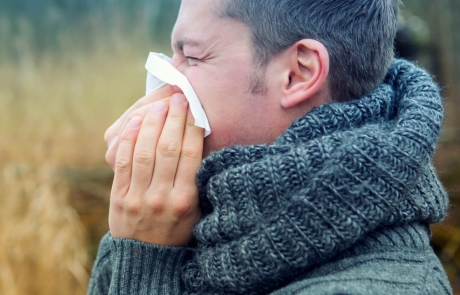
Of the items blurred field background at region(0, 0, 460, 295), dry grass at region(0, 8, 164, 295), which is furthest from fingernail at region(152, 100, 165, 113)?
blurred field background at region(0, 0, 460, 295)

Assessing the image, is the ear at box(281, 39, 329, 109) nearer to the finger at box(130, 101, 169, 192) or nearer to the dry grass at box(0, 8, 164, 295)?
the finger at box(130, 101, 169, 192)

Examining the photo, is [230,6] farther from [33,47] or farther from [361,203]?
[33,47]

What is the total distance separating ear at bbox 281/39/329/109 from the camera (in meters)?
1.48

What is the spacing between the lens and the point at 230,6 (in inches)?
60.4

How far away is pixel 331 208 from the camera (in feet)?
4.00

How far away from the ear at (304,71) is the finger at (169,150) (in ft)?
1.27

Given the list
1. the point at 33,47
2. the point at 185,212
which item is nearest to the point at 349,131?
the point at 185,212

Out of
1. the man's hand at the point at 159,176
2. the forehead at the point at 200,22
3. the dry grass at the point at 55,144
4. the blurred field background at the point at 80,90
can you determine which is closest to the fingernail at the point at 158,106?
the man's hand at the point at 159,176

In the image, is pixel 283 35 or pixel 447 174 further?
pixel 447 174

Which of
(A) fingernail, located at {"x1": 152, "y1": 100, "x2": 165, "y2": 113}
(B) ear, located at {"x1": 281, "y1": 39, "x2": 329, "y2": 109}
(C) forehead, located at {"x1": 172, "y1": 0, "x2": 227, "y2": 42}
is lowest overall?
(A) fingernail, located at {"x1": 152, "y1": 100, "x2": 165, "y2": 113}

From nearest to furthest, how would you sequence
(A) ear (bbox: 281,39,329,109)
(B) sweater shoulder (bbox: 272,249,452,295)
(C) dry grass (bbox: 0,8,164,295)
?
1. (B) sweater shoulder (bbox: 272,249,452,295)
2. (A) ear (bbox: 281,39,329,109)
3. (C) dry grass (bbox: 0,8,164,295)

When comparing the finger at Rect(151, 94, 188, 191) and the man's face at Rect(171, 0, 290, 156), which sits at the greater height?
the man's face at Rect(171, 0, 290, 156)

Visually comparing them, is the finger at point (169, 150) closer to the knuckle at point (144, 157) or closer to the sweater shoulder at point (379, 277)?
the knuckle at point (144, 157)

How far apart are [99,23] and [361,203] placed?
3813 mm
